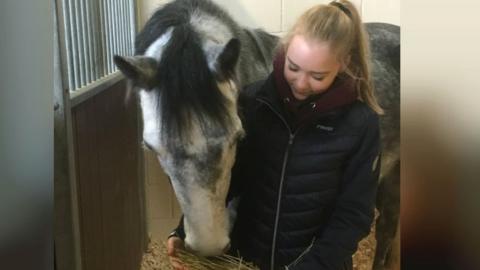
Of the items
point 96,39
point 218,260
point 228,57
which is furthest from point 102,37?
point 218,260

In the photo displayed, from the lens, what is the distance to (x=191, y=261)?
1.34 ft

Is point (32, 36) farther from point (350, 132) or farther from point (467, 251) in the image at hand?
point (467, 251)

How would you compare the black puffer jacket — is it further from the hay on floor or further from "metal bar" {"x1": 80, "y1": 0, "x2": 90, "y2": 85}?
"metal bar" {"x1": 80, "y1": 0, "x2": 90, "y2": 85}

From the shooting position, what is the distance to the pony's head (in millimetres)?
371

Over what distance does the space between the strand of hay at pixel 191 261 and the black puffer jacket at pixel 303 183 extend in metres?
0.01

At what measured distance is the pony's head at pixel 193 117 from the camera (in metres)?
0.37

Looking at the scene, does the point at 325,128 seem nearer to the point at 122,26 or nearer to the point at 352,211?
the point at 352,211

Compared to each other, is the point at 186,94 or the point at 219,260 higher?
the point at 186,94

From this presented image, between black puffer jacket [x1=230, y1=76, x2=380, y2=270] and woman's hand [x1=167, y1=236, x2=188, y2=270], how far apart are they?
47mm

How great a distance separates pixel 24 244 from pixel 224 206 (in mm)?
156

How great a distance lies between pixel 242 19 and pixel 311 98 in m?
0.09

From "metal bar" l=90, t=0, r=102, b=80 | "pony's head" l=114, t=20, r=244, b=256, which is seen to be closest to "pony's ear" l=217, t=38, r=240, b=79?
"pony's head" l=114, t=20, r=244, b=256

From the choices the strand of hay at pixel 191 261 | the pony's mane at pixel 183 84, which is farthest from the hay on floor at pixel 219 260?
the pony's mane at pixel 183 84

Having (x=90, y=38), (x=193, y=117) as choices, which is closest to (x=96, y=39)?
(x=90, y=38)
